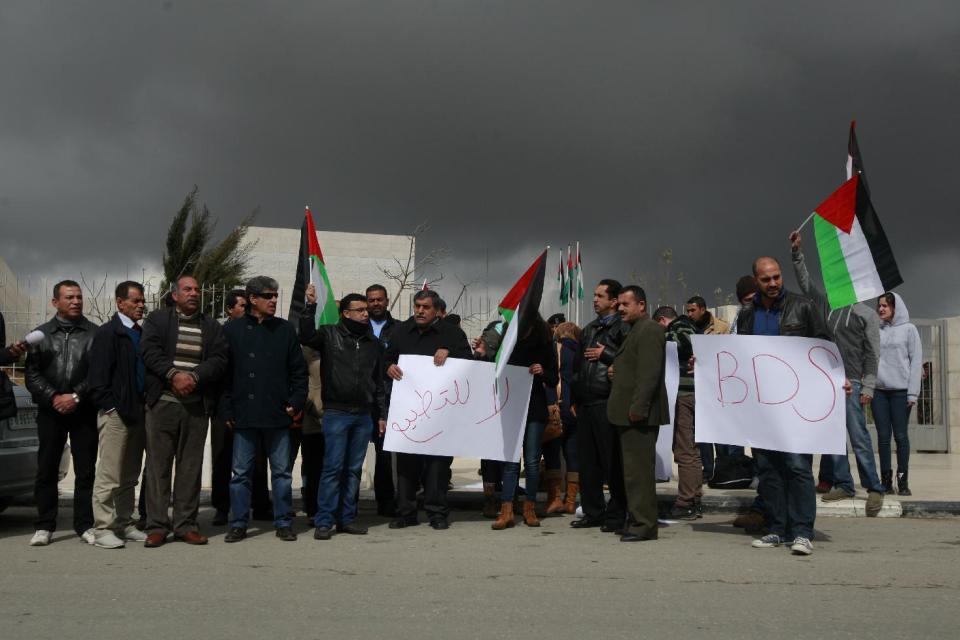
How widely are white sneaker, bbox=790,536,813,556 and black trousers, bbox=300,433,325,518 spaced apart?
4.16 m

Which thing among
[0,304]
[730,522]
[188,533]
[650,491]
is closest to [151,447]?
[188,533]

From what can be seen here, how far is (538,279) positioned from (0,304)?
12392mm

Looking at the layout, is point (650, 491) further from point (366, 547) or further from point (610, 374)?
point (366, 547)

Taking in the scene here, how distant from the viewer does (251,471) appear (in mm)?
7453

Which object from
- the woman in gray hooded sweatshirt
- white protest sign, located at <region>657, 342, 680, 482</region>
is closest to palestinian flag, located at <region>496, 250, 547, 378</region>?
white protest sign, located at <region>657, 342, 680, 482</region>

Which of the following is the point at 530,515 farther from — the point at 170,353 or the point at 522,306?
the point at 170,353

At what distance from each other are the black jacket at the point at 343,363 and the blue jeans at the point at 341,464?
10cm

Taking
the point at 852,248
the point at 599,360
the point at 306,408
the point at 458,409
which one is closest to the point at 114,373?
the point at 306,408

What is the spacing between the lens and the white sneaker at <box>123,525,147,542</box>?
7.32 metres

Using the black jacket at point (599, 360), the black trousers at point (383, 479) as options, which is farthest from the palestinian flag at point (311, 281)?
the black jacket at point (599, 360)

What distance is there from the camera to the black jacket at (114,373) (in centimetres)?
718

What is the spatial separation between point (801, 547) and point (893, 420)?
13.4ft

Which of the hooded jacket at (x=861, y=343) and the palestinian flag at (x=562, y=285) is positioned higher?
the palestinian flag at (x=562, y=285)

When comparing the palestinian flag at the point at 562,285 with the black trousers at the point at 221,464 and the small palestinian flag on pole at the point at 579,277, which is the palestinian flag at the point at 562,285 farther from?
the black trousers at the point at 221,464
